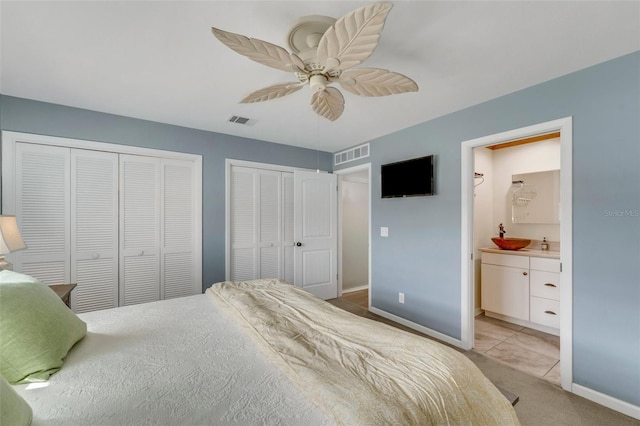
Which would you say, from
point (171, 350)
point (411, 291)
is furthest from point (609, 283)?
point (171, 350)

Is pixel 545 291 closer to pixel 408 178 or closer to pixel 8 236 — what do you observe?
pixel 408 178

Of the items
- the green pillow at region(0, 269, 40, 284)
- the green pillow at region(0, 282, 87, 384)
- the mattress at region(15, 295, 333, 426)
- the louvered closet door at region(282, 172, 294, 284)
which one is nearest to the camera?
the mattress at region(15, 295, 333, 426)

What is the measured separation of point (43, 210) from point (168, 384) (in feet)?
8.78

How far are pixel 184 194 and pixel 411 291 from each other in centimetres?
300

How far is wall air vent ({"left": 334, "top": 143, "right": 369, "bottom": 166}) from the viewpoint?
12.8 feet

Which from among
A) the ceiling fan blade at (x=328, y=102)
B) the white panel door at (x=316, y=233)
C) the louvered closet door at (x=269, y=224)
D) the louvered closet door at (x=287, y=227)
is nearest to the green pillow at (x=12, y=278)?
the ceiling fan blade at (x=328, y=102)

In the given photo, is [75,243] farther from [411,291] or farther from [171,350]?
[411,291]

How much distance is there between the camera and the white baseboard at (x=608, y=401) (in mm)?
1790

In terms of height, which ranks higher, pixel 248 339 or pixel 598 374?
pixel 248 339

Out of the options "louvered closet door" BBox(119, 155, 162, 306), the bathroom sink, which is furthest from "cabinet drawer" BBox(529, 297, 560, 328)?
"louvered closet door" BBox(119, 155, 162, 306)

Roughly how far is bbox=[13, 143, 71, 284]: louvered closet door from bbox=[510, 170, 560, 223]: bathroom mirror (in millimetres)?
5332

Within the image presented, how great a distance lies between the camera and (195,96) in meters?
2.47

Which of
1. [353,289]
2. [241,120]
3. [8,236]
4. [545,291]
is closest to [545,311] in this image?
[545,291]

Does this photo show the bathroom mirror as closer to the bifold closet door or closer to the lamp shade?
the bifold closet door
